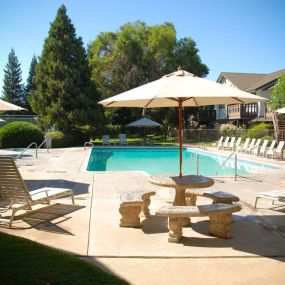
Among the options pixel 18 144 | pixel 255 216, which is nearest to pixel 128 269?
pixel 255 216

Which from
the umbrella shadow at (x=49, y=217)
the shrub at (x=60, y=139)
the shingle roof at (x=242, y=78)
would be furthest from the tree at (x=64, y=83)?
the umbrella shadow at (x=49, y=217)

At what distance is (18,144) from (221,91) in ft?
79.2

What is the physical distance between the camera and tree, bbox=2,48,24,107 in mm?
65188

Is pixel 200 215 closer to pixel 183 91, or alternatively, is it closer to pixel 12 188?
pixel 183 91

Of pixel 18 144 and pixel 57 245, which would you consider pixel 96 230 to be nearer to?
pixel 57 245

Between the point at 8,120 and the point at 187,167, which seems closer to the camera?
the point at 187,167

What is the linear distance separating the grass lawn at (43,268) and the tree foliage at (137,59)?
3667 cm

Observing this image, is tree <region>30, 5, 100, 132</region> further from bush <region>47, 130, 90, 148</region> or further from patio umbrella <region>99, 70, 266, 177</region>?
patio umbrella <region>99, 70, 266, 177</region>

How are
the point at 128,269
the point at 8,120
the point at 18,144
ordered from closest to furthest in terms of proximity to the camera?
the point at 128,269 → the point at 18,144 → the point at 8,120

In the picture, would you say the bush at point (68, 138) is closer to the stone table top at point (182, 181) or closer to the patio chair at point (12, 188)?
the patio chair at point (12, 188)

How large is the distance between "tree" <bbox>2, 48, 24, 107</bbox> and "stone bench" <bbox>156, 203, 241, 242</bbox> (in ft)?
207

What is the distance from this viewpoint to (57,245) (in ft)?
17.4

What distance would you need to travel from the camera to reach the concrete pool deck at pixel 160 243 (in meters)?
4.42

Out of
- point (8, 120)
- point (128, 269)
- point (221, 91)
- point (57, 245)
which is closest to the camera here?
point (128, 269)
